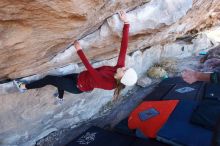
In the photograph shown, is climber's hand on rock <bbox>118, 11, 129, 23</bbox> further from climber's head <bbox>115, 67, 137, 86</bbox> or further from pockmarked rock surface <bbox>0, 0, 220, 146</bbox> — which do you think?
climber's head <bbox>115, 67, 137, 86</bbox>

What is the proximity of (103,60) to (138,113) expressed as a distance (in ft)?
3.09

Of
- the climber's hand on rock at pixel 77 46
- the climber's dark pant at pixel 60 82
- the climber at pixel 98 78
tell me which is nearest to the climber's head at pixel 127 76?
the climber at pixel 98 78

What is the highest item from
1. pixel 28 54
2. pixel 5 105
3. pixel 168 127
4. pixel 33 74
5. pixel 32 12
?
pixel 32 12

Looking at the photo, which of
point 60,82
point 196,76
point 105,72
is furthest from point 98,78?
point 196,76

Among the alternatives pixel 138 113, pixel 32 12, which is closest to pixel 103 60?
pixel 138 113

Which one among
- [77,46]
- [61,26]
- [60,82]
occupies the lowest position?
[60,82]

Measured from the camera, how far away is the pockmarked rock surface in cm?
213

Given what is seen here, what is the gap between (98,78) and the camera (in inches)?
118

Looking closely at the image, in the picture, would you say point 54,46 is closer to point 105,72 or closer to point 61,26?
point 61,26

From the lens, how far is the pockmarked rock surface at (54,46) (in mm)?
2131

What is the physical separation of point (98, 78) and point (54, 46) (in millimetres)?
572

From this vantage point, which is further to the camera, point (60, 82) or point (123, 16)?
point (60, 82)

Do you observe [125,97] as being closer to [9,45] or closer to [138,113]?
[138,113]

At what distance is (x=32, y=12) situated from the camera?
203cm
